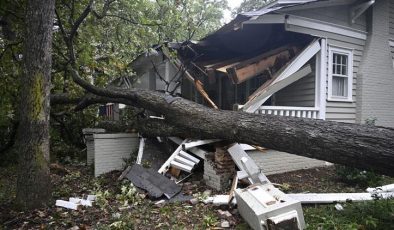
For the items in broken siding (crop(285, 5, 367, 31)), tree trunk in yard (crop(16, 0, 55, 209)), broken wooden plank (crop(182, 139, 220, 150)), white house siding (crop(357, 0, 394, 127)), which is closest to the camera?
tree trunk in yard (crop(16, 0, 55, 209))

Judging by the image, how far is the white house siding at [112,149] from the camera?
8.67m

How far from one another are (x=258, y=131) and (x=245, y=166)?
965mm

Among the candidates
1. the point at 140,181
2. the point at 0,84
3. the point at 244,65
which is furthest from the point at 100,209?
the point at 0,84

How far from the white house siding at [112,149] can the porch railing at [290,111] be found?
347cm

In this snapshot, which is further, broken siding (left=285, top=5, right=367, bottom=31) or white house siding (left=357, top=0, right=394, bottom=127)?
white house siding (left=357, top=0, right=394, bottom=127)

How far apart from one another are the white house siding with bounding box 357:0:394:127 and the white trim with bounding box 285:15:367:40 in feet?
1.93

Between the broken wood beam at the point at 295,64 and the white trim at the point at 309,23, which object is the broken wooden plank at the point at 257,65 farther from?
the white trim at the point at 309,23

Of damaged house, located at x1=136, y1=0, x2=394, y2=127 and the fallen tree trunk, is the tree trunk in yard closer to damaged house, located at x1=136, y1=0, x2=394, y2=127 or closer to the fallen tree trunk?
the fallen tree trunk

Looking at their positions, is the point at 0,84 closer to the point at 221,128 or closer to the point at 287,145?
the point at 221,128

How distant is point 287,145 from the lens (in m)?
5.38

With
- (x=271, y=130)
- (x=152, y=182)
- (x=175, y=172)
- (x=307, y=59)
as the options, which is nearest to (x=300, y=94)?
(x=307, y=59)

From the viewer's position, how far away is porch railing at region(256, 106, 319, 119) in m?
8.47

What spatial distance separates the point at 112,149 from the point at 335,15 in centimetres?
755

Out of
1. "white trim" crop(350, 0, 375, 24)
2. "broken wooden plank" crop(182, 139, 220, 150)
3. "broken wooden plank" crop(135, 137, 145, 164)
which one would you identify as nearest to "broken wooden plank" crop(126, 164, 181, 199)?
"broken wooden plank" crop(135, 137, 145, 164)
